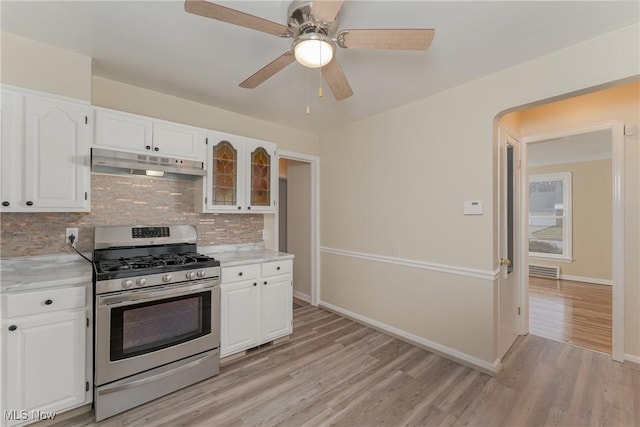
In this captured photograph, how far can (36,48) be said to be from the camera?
6.82ft

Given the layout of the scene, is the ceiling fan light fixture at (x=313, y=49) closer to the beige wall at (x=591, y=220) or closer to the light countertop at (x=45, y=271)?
the light countertop at (x=45, y=271)

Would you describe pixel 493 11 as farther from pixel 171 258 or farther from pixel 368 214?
pixel 171 258

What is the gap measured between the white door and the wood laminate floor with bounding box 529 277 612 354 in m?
0.65

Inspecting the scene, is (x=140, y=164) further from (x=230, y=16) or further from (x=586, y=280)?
(x=586, y=280)

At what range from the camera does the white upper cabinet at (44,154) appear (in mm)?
1938

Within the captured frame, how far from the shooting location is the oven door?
197 cm

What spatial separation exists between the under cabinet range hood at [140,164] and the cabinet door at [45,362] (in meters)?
1.12

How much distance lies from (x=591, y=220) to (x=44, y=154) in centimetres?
842

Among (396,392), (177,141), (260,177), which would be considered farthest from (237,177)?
(396,392)

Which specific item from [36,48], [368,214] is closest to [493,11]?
[368,214]

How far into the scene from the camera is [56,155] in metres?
2.10

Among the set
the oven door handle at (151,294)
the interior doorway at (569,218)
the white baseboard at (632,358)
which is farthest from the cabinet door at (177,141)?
the interior doorway at (569,218)

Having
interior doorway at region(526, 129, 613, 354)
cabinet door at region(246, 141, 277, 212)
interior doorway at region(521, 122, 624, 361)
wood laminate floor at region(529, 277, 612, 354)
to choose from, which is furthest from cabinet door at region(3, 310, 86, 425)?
interior doorway at region(526, 129, 613, 354)

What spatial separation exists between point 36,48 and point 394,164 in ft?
10.8
